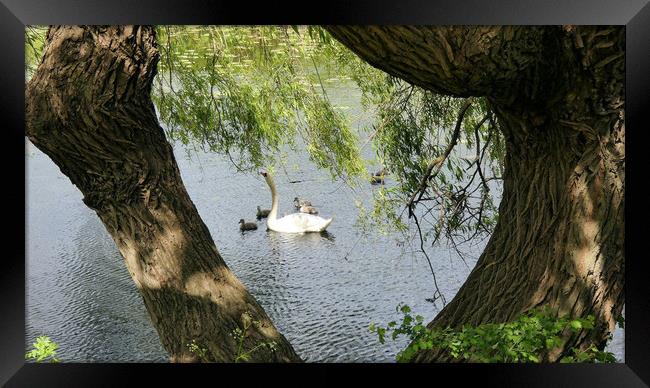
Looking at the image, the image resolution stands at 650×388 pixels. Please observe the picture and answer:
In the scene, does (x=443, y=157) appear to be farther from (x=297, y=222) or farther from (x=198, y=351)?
(x=198, y=351)

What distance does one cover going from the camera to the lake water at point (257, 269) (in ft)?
13.5

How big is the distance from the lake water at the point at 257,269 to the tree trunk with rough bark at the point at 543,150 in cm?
170

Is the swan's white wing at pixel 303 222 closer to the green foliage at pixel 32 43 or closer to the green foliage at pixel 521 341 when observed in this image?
the green foliage at pixel 32 43

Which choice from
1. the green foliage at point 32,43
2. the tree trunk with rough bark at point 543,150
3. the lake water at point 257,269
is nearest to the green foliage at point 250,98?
the lake water at point 257,269

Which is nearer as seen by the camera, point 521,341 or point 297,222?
point 521,341

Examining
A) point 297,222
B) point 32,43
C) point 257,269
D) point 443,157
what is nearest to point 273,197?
point 297,222

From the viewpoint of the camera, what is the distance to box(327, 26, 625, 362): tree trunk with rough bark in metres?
1.84
